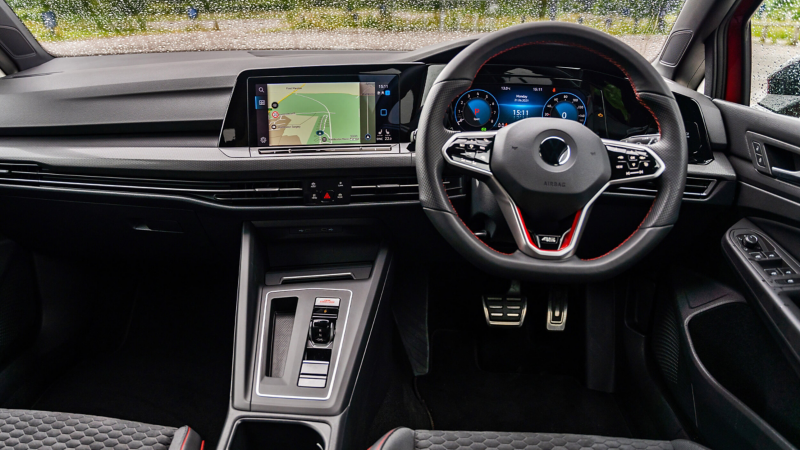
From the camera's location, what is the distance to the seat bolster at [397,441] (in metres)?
1.23

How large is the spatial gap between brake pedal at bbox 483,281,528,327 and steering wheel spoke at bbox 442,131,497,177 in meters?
0.84

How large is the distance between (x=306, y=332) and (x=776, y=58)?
1705 mm

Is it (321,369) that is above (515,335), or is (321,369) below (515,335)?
above

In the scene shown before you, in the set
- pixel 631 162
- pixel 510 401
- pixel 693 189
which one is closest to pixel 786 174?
pixel 693 189

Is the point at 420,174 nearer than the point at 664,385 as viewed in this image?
Yes

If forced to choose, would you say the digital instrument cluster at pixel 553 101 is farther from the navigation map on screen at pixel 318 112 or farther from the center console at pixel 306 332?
the center console at pixel 306 332

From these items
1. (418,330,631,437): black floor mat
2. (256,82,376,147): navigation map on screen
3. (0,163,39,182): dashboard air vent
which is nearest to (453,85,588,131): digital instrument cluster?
(256,82,376,147): navigation map on screen

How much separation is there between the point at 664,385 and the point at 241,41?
6.53 feet

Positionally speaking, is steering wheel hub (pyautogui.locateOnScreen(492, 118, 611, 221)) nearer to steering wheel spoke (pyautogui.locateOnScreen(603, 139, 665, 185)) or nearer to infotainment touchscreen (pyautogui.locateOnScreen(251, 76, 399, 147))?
steering wheel spoke (pyautogui.locateOnScreen(603, 139, 665, 185))

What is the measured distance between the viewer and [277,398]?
138 centimetres

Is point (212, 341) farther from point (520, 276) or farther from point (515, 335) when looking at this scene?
point (520, 276)

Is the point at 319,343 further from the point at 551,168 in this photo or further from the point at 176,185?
the point at 551,168

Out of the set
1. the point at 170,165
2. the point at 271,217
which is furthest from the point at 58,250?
the point at 271,217

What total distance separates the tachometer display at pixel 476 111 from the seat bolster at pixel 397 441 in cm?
86
